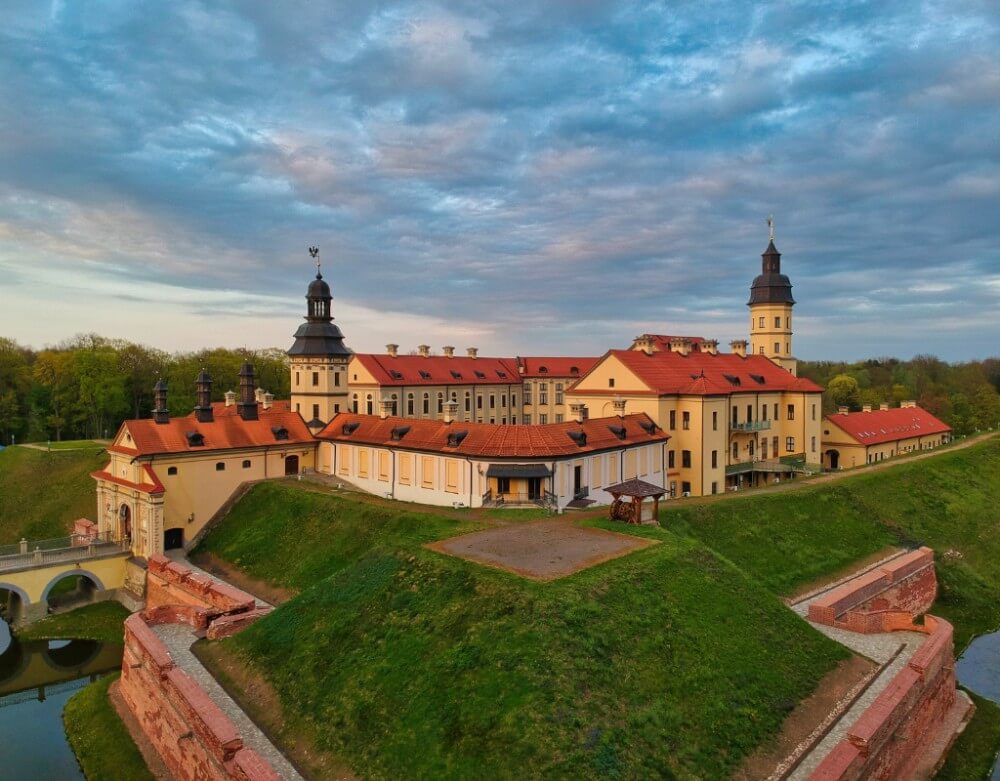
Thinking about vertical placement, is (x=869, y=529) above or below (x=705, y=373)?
below

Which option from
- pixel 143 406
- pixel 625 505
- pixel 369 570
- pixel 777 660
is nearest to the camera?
pixel 777 660

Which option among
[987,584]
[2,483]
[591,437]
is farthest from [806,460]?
[2,483]

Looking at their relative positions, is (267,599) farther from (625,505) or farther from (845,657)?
(845,657)

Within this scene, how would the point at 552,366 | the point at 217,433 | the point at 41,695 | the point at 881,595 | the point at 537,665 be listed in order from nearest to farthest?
1. the point at 537,665
2. the point at 41,695
3. the point at 881,595
4. the point at 217,433
5. the point at 552,366

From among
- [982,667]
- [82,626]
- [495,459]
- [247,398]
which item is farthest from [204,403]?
[982,667]

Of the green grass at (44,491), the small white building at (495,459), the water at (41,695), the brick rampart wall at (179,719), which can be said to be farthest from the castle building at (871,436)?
the green grass at (44,491)

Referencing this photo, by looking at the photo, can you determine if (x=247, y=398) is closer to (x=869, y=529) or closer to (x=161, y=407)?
(x=161, y=407)

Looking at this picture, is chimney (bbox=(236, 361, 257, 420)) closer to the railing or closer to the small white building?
the small white building
